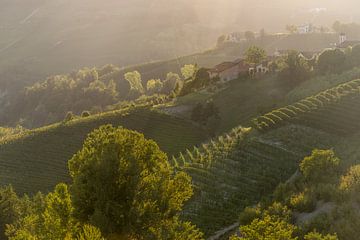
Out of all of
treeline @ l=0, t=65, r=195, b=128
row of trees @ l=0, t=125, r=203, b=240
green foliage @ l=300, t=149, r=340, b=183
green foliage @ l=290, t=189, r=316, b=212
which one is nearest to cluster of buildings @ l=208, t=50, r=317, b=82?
treeline @ l=0, t=65, r=195, b=128

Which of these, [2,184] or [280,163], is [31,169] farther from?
[280,163]

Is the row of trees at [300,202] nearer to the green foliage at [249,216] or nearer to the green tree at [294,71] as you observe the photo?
the green foliage at [249,216]

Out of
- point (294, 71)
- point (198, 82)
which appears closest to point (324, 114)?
point (294, 71)

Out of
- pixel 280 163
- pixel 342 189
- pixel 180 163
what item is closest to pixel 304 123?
pixel 280 163

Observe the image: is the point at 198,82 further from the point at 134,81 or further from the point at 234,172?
the point at 134,81

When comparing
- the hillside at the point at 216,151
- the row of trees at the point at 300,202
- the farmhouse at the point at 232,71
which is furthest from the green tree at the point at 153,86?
the row of trees at the point at 300,202

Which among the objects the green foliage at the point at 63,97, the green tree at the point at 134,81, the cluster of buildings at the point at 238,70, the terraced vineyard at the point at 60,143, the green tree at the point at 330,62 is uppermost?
the green tree at the point at 330,62
